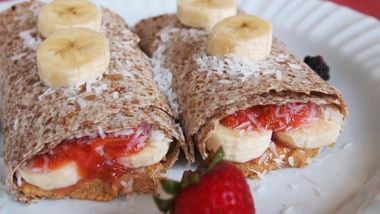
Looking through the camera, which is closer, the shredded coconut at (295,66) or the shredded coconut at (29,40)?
the shredded coconut at (295,66)

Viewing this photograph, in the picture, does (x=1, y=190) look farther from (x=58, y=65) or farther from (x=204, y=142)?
(x=204, y=142)

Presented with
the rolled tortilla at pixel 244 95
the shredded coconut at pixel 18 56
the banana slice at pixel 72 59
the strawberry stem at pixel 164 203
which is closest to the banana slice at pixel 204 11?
the rolled tortilla at pixel 244 95

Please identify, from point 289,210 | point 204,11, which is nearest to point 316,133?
point 289,210

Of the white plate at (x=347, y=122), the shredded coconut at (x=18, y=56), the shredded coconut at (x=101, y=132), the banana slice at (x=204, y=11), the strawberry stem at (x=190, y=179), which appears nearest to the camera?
the strawberry stem at (x=190, y=179)

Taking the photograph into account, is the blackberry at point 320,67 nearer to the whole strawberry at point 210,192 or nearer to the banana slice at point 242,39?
the banana slice at point 242,39

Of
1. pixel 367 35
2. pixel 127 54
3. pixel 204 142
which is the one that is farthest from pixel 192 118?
pixel 367 35

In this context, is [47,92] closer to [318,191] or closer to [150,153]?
[150,153]
